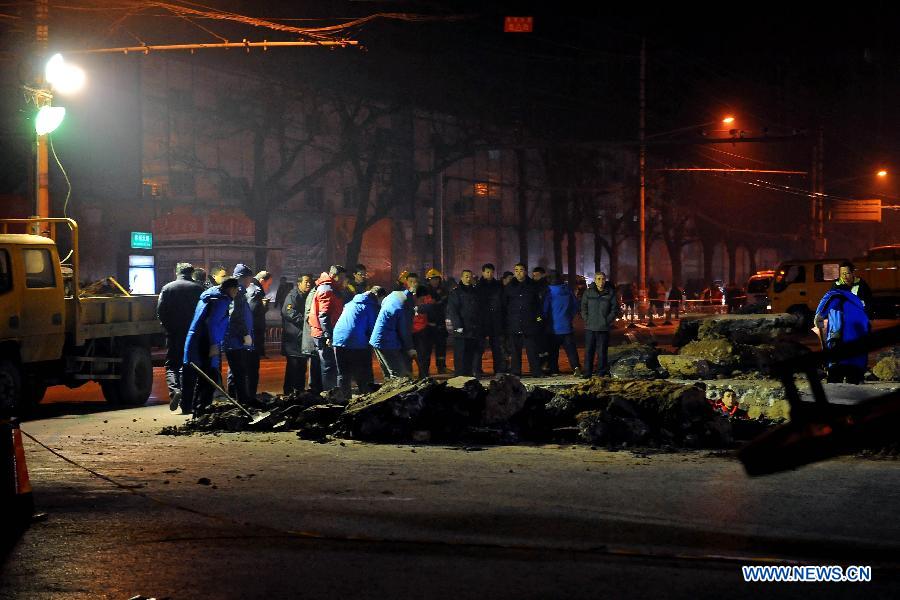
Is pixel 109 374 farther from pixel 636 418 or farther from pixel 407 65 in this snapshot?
pixel 407 65

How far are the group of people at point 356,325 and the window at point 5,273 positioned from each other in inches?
83.6

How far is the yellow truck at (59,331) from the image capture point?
14008mm

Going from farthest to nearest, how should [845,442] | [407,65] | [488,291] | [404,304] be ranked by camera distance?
[407,65] → [488,291] → [404,304] → [845,442]

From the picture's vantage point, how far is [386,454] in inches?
428

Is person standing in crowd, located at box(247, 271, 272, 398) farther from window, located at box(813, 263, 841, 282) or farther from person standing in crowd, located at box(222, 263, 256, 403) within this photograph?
window, located at box(813, 263, 841, 282)

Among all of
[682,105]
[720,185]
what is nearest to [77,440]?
[682,105]

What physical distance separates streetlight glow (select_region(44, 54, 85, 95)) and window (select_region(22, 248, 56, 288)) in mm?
5690

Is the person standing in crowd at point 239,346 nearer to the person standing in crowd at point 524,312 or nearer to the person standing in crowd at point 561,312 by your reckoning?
the person standing in crowd at point 524,312

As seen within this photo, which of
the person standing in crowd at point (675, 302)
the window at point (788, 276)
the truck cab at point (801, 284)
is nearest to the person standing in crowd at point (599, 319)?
the truck cab at point (801, 284)

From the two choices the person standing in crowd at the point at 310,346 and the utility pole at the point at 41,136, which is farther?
the utility pole at the point at 41,136

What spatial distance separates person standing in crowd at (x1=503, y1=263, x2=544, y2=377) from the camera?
18.9 m

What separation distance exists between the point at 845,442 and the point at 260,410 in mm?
9873

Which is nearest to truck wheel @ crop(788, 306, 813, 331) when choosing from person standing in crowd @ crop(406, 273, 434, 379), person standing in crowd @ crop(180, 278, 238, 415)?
person standing in crowd @ crop(406, 273, 434, 379)

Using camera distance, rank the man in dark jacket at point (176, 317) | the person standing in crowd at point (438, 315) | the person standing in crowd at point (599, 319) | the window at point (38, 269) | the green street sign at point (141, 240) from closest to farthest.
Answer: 1. the window at point (38, 269)
2. the man in dark jacket at point (176, 317)
3. the person standing in crowd at point (599, 319)
4. the person standing in crowd at point (438, 315)
5. the green street sign at point (141, 240)
